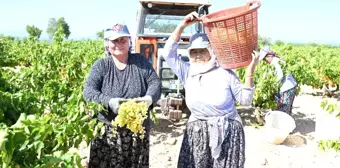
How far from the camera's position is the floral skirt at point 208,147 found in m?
2.80

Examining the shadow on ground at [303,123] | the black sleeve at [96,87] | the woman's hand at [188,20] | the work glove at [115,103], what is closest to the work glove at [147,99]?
the work glove at [115,103]

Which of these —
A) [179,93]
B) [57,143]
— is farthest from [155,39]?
[57,143]

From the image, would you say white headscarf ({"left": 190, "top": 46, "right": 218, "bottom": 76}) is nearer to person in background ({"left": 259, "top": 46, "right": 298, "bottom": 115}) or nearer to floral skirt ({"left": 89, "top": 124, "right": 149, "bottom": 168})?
floral skirt ({"left": 89, "top": 124, "right": 149, "bottom": 168})

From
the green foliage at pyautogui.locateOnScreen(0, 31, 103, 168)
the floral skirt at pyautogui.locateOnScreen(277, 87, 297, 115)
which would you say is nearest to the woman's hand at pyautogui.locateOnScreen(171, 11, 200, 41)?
the green foliage at pyautogui.locateOnScreen(0, 31, 103, 168)

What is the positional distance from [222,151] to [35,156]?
4.92 ft

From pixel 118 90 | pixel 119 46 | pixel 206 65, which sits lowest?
pixel 118 90

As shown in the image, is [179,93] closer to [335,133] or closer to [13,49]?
[335,133]

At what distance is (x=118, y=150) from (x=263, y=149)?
310cm

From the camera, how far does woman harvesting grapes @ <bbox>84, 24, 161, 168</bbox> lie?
276cm

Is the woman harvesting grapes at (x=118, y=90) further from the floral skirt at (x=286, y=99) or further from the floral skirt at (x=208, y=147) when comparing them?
the floral skirt at (x=286, y=99)

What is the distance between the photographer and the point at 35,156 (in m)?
1.67

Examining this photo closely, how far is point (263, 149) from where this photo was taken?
18.1 ft

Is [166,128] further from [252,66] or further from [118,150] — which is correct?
[252,66]

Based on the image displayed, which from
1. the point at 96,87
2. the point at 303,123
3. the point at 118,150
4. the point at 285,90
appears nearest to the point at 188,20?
the point at 96,87
